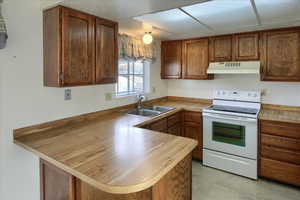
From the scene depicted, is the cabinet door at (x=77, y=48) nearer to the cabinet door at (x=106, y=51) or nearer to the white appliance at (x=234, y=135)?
the cabinet door at (x=106, y=51)

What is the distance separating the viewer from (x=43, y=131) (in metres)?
1.89

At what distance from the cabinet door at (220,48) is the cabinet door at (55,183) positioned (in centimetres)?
280

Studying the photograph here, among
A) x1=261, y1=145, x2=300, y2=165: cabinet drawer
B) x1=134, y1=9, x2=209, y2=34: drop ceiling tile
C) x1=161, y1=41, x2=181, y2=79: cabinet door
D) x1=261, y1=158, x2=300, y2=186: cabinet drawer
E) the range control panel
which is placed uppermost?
x1=134, y1=9, x2=209, y2=34: drop ceiling tile

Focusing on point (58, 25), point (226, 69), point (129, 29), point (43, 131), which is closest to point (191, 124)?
point (226, 69)

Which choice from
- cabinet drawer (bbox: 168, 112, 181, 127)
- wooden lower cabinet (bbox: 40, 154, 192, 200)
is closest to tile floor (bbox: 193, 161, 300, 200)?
cabinet drawer (bbox: 168, 112, 181, 127)

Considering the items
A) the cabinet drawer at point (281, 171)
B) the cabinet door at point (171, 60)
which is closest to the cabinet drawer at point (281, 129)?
the cabinet drawer at point (281, 171)

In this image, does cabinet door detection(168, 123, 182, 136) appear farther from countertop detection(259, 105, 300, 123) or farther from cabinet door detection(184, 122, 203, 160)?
countertop detection(259, 105, 300, 123)

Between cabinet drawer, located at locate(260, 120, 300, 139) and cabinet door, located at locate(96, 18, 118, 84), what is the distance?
6.77 ft

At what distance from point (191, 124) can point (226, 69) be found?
3.39 feet

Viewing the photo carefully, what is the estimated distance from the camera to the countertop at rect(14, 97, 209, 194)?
109 centimetres

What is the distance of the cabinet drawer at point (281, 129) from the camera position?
8.09ft

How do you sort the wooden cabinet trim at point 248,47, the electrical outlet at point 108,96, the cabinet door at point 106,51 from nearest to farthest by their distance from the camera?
the cabinet door at point 106,51 → the electrical outlet at point 108,96 → the wooden cabinet trim at point 248,47

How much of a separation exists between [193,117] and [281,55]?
1524 mm

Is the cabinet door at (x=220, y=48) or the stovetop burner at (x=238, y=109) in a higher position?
the cabinet door at (x=220, y=48)
